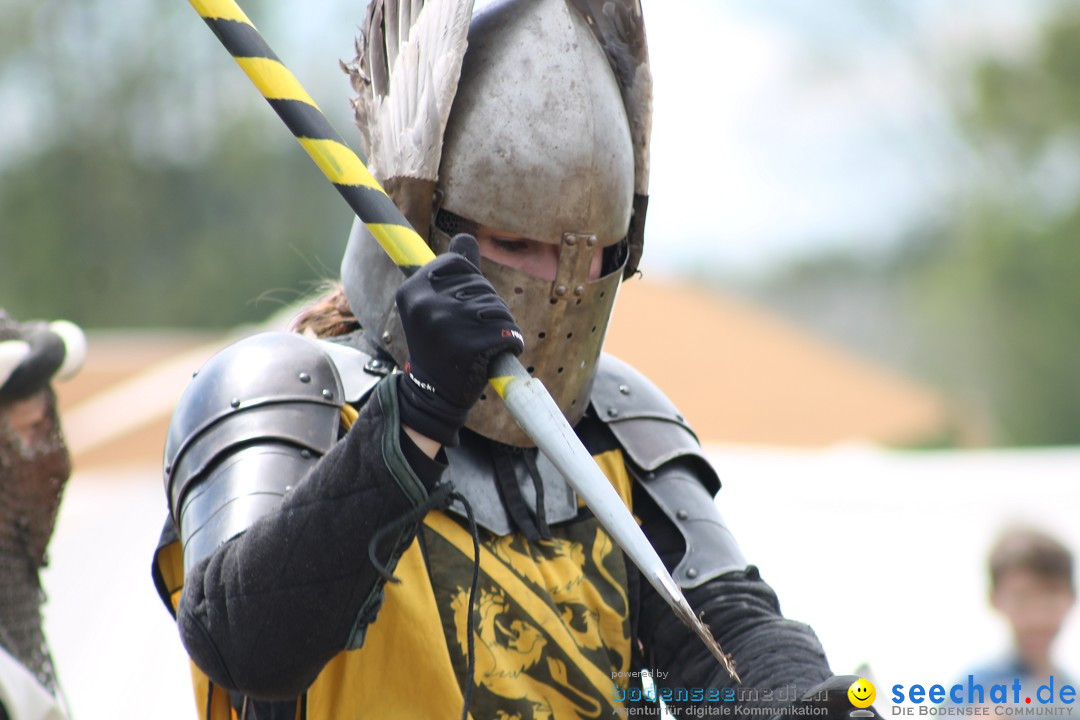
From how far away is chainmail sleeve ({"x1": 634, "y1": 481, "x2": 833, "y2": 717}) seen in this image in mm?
3045

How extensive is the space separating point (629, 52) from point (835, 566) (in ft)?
11.2

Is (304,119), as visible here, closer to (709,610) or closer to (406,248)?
(406,248)

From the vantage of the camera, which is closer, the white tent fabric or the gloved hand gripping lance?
the gloved hand gripping lance

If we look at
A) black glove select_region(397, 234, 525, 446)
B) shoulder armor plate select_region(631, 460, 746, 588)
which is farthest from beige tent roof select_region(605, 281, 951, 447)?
black glove select_region(397, 234, 525, 446)

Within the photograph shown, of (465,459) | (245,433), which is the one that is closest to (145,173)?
(465,459)

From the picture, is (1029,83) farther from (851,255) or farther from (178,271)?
(178,271)

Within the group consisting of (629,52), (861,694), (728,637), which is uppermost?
(629,52)

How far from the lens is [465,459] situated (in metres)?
3.18

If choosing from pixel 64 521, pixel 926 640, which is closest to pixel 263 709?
pixel 926 640

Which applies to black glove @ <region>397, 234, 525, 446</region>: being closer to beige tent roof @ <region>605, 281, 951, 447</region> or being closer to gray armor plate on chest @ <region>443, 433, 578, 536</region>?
gray armor plate on chest @ <region>443, 433, 578, 536</region>

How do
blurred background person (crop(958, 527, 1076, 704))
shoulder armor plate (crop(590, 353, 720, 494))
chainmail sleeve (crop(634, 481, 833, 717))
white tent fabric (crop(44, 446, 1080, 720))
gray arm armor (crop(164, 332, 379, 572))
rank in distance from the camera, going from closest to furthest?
1. gray arm armor (crop(164, 332, 379, 572))
2. chainmail sleeve (crop(634, 481, 833, 717))
3. shoulder armor plate (crop(590, 353, 720, 494))
4. blurred background person (crop(958, 527, 1076, 704))
5. white tent fabric (crop(44, 446, 1080, 720))

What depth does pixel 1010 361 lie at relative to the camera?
93.8ft

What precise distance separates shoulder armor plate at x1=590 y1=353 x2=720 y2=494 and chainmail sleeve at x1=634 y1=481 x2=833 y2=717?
0.32 feet

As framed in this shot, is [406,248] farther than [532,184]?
No
